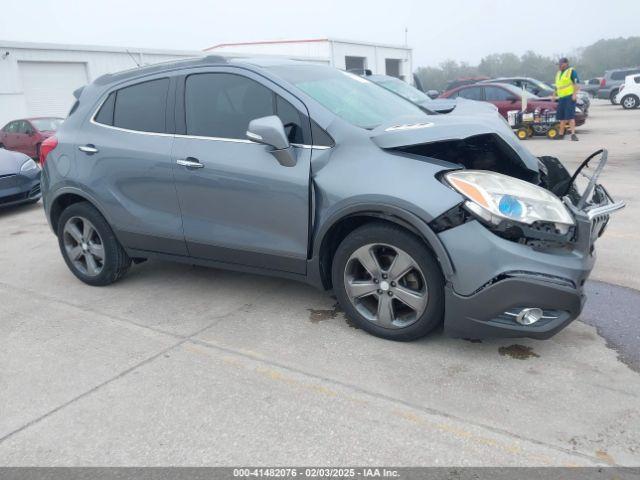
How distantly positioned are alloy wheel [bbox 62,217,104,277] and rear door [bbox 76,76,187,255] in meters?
0.33

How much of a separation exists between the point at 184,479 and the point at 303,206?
5.95 ft

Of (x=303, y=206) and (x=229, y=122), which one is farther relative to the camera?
(x=229, y=122)

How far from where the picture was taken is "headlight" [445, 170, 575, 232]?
10.4ft

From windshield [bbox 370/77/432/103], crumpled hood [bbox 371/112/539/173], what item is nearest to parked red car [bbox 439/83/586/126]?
windshield [bbox 370/77/432/103]

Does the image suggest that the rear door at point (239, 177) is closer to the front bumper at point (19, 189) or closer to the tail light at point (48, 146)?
the tail light at point (48, 146)

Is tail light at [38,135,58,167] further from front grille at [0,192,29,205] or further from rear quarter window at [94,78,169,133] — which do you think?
front grille at [0,192,29,205]

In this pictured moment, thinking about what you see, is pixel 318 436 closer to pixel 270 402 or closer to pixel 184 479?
pixel 270 402

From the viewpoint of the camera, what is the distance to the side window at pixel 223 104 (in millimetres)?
3967

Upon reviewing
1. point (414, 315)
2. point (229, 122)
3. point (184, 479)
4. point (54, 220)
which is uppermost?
point (229, 122)

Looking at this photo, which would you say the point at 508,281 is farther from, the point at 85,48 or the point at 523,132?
the point at 85,48

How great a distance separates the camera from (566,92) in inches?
544

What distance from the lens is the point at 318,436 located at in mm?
2734

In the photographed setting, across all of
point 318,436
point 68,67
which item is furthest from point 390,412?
point 68,67

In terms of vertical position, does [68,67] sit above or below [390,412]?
above
